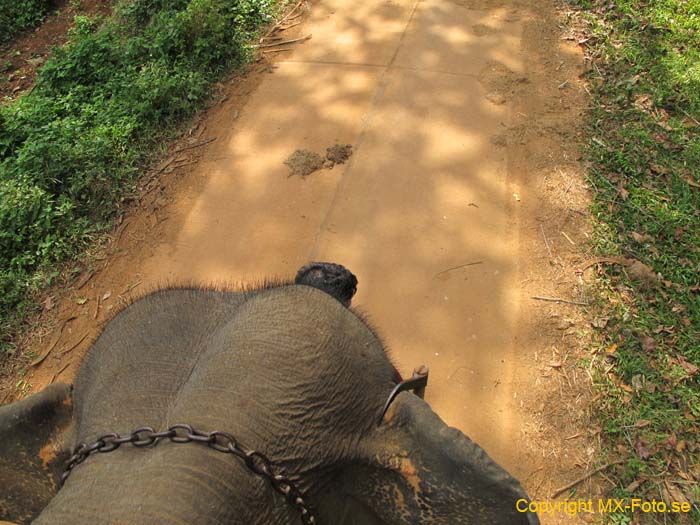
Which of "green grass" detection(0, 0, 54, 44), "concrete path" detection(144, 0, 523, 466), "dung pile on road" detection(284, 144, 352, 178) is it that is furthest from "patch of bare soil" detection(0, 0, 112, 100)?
"dung pile on road" detection(284, 144, 352, 178)

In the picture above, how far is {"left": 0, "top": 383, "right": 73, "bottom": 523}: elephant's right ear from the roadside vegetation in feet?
7.76

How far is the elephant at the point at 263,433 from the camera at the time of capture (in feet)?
4.01

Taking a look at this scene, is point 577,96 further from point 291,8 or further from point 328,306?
point 328,306

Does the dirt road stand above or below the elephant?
below

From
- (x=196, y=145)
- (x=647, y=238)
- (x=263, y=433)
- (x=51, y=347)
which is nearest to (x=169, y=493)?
(x=263, y=433)

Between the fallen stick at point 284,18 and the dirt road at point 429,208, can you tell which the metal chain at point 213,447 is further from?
the fallen stick at point 284,18

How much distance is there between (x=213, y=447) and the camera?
1.23 meters

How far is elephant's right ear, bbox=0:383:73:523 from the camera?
5.82 feet

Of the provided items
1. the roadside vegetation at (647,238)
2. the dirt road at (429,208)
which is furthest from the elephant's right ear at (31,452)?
the roadside vegetation at (647,238)

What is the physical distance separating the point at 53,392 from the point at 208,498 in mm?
982

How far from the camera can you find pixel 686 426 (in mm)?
2758

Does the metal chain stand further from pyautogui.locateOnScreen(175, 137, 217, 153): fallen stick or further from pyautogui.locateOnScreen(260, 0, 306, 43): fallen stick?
pyautogui.locateOnScreen(260, 0, 306, 43): fallen stick

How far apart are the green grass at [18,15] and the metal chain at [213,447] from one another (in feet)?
23.9

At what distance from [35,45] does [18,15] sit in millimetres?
757
